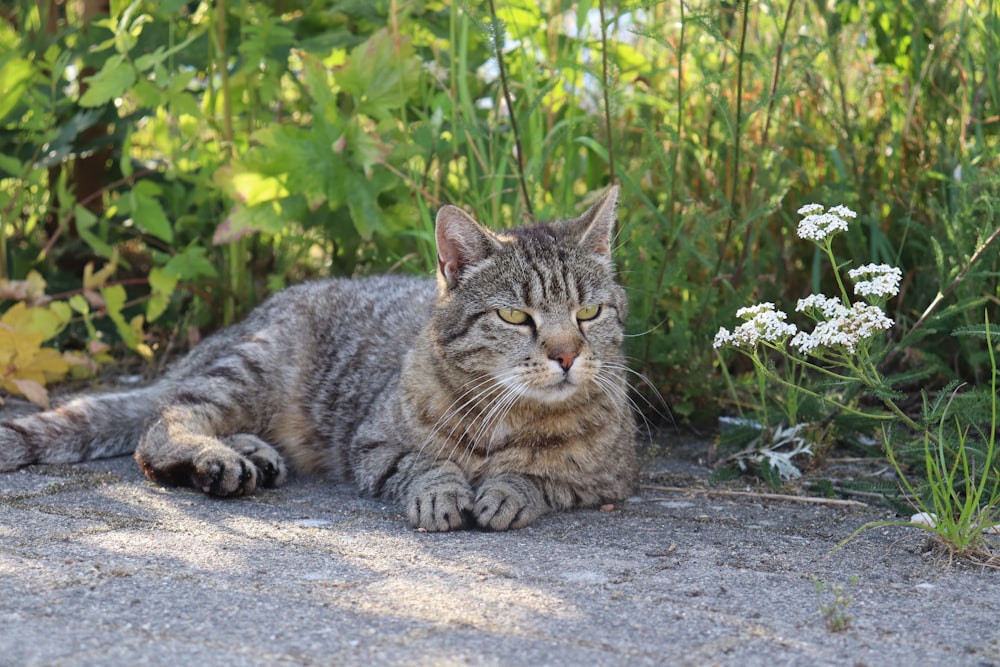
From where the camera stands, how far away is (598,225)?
366 centimetres

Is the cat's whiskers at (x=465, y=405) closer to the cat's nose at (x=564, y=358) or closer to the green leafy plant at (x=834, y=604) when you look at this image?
the cat's nose at (x=564, y=358)

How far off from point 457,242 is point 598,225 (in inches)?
19.0

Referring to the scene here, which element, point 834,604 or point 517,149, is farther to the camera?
point 517,149

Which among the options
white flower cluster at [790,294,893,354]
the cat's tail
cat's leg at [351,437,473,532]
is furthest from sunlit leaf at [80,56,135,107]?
white flower cluster at [790,294,893,354]

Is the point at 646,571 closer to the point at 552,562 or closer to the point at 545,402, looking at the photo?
the point at 552,562

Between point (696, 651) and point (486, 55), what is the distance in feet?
11.4

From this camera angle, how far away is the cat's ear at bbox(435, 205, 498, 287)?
3.49 metres

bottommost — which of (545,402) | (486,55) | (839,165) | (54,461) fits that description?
(54,461)

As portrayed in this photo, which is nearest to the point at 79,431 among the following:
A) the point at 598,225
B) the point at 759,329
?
the point at 598,225

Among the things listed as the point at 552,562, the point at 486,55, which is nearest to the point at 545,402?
the point at 552,562

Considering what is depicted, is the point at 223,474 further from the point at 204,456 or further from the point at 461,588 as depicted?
the point at 461,588

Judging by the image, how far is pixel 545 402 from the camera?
135 inches

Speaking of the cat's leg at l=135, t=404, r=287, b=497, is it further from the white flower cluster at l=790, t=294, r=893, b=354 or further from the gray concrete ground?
the white flower cluster at l=790, t=294, r=893, b=354

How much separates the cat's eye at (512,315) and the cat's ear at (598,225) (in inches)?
14.5
